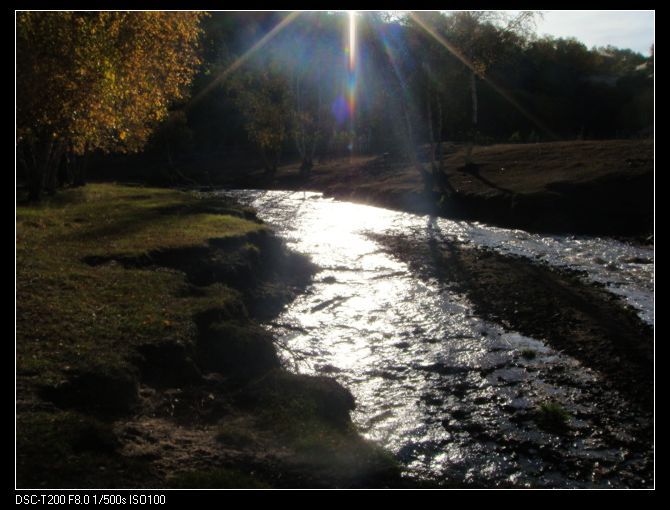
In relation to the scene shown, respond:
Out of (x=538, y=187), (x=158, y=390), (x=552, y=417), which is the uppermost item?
(x=538, y=187)

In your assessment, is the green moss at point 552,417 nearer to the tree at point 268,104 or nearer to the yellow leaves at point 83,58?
the yellow leaves at point 83,58

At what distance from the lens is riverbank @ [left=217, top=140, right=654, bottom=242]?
3753cm

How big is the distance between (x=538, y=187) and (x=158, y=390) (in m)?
37.3

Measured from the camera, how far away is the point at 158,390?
11930mm

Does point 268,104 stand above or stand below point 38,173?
above

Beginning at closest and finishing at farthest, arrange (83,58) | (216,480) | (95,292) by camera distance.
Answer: (216,480) → (95,292) → (83,58)

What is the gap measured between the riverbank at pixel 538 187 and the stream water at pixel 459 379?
9.28m

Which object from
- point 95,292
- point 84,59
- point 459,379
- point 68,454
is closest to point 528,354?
point 459,379

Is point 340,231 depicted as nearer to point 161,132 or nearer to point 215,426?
point 215,426

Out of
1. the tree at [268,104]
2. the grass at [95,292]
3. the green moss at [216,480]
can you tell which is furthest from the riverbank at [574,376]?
the tree at [268,104]

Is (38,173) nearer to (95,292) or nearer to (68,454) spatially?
(95,292)

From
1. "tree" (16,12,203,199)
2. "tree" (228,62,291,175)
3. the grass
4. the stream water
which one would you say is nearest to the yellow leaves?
"tree" (16,12,203,199)

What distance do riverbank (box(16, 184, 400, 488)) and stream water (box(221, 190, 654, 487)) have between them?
1352mm
